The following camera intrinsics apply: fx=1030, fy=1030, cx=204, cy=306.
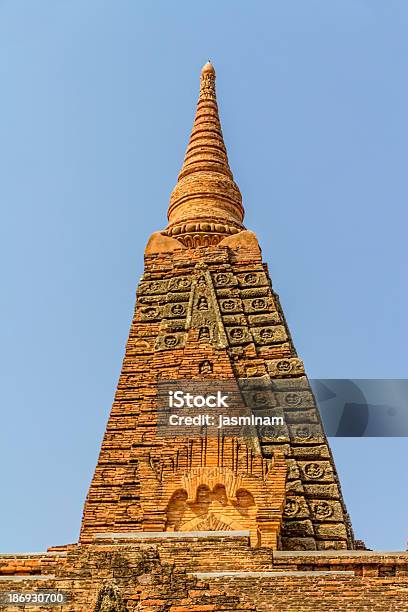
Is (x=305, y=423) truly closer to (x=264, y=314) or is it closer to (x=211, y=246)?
(x=264, y=314)

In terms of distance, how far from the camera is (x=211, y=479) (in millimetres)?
20703

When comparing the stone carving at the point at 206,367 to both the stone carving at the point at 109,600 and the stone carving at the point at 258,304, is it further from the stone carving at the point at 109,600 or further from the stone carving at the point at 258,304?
the stone carving at the point at 109,600

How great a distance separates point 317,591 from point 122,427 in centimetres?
1031

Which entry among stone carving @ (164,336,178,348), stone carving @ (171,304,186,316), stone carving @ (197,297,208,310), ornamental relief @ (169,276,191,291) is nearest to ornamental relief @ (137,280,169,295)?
ornamental relief @ (169,276,191,291)

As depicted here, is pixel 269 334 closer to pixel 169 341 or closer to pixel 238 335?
pixel 238 335

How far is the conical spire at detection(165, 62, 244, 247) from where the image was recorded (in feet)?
103

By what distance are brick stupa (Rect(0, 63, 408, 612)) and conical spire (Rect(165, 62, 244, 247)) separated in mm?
72

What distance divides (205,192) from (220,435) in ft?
44.8

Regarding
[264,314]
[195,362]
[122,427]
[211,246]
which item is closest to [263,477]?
[195,362]

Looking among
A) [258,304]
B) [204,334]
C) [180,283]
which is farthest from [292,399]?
[180,283]

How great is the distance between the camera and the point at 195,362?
23594 mm

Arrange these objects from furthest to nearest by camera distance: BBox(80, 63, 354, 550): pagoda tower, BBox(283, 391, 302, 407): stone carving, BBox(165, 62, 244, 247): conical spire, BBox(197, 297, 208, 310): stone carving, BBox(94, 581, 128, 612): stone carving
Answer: BBox(165, 62, 244, 247): conical spire → BBox(197, 297, 208, 310): stone carving → BBox(283, 391, 302, 407): stone carving → BBox(80, 63, 354, 550): pagoda tower → BBox(94, 581, 128, 612): stone carving

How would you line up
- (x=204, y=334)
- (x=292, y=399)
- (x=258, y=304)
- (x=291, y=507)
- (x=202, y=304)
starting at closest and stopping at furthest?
(x=291, y=507)
(x=204, y=334)
(x=292, y=399)
(x=202, y=304)
(x=258, y=304)

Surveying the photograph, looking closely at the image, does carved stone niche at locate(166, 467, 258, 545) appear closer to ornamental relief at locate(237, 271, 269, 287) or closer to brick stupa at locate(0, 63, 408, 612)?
brick stupa at locate(0, 63, 408, 612)
